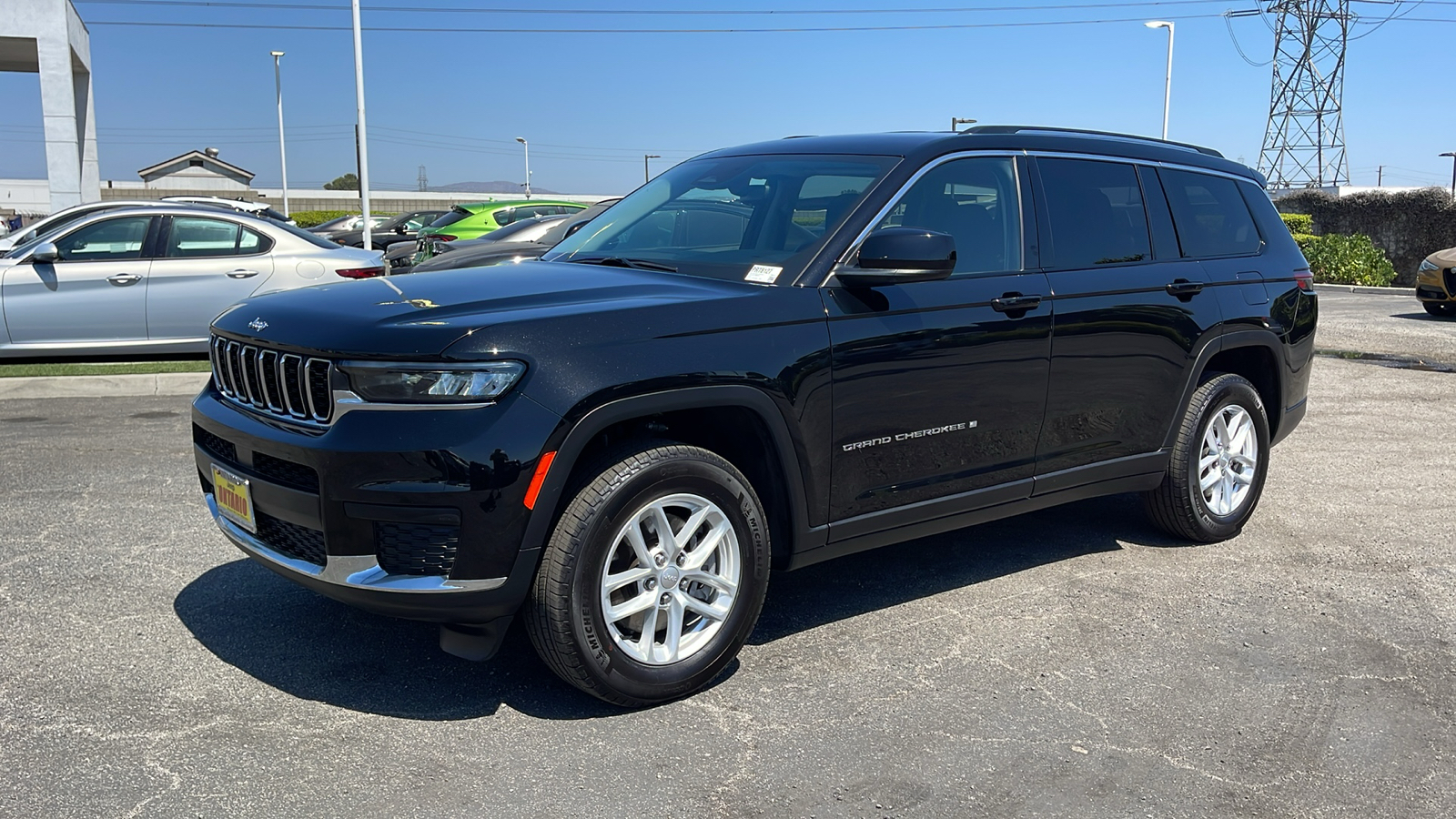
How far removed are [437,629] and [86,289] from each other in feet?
24.2

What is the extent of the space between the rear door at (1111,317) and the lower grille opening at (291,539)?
281 centimetres

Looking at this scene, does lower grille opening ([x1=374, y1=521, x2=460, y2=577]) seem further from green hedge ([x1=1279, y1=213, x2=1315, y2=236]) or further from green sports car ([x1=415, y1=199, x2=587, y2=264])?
green hedge ([x1=1279, y1=213, x2=1315, y2=236])

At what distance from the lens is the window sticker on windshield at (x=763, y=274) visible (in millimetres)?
4105

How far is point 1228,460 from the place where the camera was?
18.9 ft

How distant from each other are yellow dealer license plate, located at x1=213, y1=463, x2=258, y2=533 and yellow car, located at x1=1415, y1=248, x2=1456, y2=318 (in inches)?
659

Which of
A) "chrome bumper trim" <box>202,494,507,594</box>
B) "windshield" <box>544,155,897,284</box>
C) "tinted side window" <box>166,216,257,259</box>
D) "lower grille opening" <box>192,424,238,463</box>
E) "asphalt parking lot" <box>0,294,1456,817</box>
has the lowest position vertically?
"asphalt parking lot" <box>0,294,1456,817</box>

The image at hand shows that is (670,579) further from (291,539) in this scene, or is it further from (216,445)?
(216,445)

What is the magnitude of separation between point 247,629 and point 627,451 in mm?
1771

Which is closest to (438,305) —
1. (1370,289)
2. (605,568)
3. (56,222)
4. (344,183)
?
(605,568)

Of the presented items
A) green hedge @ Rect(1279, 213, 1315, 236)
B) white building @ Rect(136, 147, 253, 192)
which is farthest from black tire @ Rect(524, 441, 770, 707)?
white building @ Rect(136, 147, 253, 192)

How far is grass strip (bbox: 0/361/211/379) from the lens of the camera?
31.7 feet

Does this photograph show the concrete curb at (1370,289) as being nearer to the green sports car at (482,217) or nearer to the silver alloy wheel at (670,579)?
the green sports car at (482,217)

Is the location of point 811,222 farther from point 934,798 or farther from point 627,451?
point 934,798

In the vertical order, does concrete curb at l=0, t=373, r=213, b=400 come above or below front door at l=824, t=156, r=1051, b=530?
below
